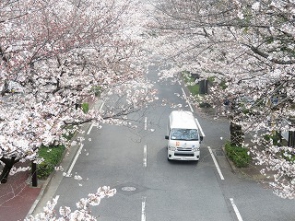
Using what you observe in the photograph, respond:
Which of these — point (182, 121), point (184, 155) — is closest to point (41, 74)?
point (184, 155)

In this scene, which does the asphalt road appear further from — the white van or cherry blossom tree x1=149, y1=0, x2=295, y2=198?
cherry blossom tree x1=149, y1=0, x2=295, y2=198

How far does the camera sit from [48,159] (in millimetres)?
16953

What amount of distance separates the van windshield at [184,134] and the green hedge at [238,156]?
5.99 ft

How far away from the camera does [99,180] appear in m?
16.9

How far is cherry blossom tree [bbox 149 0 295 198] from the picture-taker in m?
7.87

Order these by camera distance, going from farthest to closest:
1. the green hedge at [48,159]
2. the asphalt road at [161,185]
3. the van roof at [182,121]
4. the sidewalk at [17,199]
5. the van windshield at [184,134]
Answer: the van roof at [182,121], the van windshield at [184,134], the green hedge at [48,159], the asphalt road at [161,185], the sidewalk at [17,199]

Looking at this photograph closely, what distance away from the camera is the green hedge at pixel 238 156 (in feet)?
59.6

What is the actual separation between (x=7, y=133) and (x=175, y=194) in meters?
9.88

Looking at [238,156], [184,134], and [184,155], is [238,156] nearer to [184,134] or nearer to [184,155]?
[184,155]

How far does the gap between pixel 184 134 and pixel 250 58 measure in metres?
5.91

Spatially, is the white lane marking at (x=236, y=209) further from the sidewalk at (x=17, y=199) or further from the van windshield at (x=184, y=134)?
the sidewalk at (x=17, y=199)

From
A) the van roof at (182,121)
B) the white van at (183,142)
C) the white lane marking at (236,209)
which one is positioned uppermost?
the van roof at (182,121)

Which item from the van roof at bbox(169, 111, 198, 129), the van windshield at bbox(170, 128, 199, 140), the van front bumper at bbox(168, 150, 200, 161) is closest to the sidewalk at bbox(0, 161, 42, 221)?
the van front bumper at bbox(168, 150, 200, 161)

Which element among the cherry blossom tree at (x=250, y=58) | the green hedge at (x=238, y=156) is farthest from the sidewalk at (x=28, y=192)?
the cherry blossom tree at (x=250, y=58)
